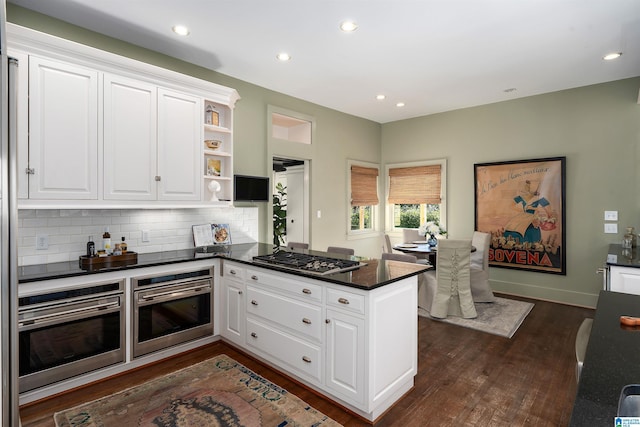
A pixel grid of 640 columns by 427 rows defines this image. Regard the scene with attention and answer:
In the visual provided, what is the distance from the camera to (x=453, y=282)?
4086 mm

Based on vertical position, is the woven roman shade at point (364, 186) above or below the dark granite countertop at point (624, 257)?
above

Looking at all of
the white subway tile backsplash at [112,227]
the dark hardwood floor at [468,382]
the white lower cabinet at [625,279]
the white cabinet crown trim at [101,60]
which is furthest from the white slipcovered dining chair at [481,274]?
the white cabinet crown trim at [101,60]

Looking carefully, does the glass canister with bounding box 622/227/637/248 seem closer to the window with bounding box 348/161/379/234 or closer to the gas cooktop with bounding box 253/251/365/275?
the gas cooktop with bounding box 253/251/365/275

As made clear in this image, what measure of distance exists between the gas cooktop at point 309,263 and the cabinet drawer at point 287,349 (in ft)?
1.73

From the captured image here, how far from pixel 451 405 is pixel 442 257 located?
1.92 metres

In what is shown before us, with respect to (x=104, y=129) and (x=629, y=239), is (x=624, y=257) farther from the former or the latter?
(x=104, y=129)

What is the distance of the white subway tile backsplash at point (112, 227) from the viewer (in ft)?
9.24

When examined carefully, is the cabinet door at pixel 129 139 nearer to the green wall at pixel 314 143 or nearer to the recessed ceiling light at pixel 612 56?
the green wall at pixel 314 143

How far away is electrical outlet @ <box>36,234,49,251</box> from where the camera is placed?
2.84m

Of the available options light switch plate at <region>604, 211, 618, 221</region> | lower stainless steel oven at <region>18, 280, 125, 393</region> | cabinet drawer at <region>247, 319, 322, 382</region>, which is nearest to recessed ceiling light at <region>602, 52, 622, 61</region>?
light switch plate at <region>604, 211, 618, 221</region>

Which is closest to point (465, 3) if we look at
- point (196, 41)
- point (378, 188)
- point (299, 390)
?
point (196, 41)

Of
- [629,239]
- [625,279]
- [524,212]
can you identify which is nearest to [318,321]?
[625,279]

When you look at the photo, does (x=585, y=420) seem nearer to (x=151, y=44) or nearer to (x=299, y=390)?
(x=299, y=390)

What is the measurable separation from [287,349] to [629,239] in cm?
406
